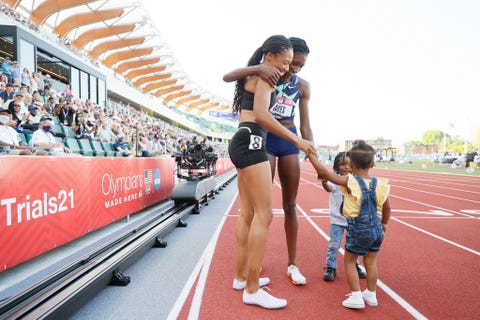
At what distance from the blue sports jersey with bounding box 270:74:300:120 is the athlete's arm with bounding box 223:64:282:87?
23.0 inches

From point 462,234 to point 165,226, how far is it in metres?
4.93

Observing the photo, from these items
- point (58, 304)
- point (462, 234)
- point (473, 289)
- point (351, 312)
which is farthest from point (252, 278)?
point (462, 234)

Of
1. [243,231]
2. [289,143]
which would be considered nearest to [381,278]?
[243,231]

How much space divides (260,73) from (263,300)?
187 centimetres

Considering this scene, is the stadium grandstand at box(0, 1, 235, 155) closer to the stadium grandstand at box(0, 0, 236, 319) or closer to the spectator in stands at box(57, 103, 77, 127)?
the stadium grandstand at box(0, 0, 236, 319)

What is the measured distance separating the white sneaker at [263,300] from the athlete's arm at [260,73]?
1745mm

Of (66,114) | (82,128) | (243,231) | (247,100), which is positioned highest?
(66,114)

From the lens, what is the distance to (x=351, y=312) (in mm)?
2592

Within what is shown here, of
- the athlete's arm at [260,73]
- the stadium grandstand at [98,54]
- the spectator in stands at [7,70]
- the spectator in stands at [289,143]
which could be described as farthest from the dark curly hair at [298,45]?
the stadium grandstand at [98,54]

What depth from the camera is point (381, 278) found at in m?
3.36

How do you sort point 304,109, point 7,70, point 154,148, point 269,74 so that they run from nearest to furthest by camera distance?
point 269,74 → point 304,109 → point 7,70 → point 154,148

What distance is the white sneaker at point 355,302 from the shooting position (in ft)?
8.57

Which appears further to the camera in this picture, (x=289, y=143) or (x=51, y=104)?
(x=51, y=104)

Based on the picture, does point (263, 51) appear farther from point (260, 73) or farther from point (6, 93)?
point (6, 93)
